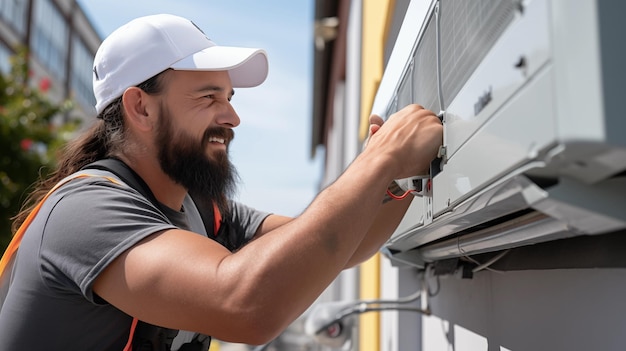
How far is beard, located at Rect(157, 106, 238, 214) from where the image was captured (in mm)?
1990

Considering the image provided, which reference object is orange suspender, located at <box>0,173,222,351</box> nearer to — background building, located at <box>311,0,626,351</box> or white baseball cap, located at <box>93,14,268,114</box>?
white baseball cap, located at <box>93,14,268,114</box>

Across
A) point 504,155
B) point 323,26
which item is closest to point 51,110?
point 323,26

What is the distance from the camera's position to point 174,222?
205 centimetres

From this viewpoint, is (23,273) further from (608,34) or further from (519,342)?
(608,34)

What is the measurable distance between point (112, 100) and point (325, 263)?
1.09 m

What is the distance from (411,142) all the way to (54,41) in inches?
1183

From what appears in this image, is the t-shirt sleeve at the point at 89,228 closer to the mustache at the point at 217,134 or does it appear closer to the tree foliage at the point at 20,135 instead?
the mustache at the point at 217,134

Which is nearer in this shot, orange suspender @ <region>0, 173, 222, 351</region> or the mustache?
orange suspender @ <region>0, 173, 222, 351</region>

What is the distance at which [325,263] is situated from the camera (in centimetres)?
134

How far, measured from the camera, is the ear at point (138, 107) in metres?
2.04

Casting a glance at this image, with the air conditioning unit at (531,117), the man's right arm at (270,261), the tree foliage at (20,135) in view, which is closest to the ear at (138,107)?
the man's right arm at (270,261)

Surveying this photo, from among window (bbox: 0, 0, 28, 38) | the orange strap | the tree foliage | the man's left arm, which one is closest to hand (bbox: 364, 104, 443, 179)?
the man's left arm

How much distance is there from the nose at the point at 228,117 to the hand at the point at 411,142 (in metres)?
0.72

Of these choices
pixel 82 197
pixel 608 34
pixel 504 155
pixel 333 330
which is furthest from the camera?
pixel 333 330
